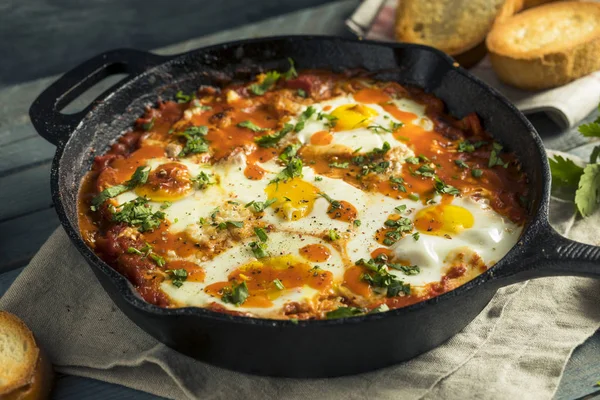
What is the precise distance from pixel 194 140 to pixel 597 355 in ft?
8.61

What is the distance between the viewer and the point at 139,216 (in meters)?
4.23

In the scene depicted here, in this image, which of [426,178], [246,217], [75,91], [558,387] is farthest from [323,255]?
[75,91]

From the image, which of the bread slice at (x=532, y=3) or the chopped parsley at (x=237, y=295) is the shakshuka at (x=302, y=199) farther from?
the bread slice at (x=532, y=3)

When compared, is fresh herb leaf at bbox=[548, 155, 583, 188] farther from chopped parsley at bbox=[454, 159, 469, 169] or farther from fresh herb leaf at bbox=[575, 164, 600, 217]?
chopped parsley at bbox=[454, 159, 469, 169]

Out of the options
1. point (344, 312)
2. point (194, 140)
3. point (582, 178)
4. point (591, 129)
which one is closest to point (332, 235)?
point (344, 312)

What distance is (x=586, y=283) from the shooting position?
422cm

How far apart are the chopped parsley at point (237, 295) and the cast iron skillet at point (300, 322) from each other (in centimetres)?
26

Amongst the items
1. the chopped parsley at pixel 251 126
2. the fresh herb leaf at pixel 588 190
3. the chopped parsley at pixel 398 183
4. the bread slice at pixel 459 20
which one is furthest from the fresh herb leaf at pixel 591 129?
the chopped parsley at pixel 251 126

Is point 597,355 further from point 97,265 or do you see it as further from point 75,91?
point 75,91

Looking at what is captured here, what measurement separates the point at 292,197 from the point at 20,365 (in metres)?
1.67


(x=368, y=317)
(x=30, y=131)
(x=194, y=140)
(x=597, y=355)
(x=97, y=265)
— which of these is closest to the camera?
(x=368, y=317)

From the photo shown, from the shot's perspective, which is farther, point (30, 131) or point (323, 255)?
point (30, 131)

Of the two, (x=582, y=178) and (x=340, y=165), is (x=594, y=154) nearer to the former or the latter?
(x=582, y=178)

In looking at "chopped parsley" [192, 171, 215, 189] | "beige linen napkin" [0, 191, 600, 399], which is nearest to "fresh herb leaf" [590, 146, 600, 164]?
"beige linen napkin" [0, 191, 600, 399]
